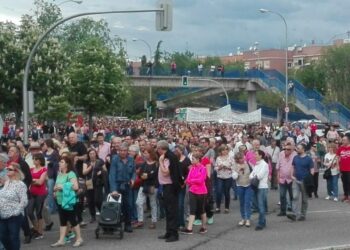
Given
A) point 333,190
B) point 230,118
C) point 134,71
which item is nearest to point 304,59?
point 134,71

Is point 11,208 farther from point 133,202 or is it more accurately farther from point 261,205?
point 261,205

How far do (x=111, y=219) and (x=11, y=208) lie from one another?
316 cm

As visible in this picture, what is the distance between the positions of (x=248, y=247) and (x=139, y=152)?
14.1ft

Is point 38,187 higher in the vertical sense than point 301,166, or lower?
lower

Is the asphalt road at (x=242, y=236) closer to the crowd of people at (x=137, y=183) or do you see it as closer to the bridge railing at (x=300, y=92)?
the crowd of people at (x=137, y=183)

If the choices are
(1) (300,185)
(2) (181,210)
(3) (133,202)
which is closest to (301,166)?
(1) (300,185)

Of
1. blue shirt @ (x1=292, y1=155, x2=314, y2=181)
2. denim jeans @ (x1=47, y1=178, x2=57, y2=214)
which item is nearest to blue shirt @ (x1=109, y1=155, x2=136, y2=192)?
denim jeans @ (x1=47, y1=178, x2=57, y2=214)

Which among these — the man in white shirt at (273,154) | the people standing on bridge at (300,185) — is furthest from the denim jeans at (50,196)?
the man in white shirt at (273,154)

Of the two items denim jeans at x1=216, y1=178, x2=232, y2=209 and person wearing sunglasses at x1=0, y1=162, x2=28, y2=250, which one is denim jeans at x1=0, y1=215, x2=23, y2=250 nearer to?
person wearing sunglasses at x1=0, y1=162, x2=28, y2=250

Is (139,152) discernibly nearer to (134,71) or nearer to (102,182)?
(102,182)

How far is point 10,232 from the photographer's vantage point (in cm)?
1109

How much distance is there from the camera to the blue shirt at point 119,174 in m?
14.4

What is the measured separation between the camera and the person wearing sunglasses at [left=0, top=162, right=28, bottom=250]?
1100 cm

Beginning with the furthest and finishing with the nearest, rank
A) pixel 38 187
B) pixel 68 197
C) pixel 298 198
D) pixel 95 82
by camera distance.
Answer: pixel 95 82, pixel 298 198, pixel 38 187, pixel 68 197
